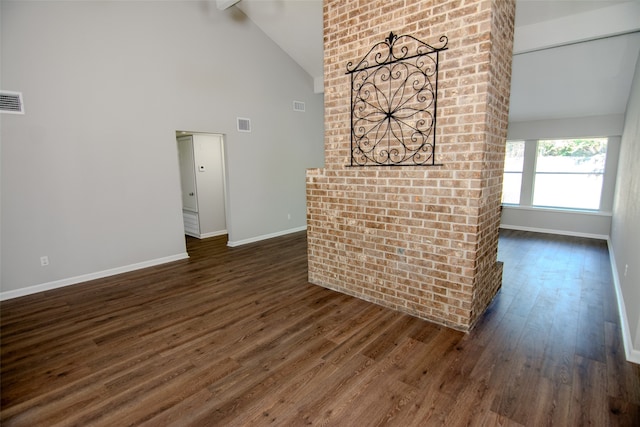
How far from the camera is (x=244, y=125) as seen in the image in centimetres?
554

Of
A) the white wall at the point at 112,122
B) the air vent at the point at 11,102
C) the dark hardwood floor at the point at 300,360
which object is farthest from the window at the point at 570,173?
the air vent at the point at 11,102

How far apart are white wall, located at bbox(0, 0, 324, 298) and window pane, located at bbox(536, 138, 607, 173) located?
5917mm

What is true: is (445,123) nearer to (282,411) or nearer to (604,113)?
(282,411)

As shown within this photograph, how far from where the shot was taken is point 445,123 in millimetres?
2545

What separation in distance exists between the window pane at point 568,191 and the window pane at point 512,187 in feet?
1.06

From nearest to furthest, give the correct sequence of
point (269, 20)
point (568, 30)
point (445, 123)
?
point (445, 123)
point (568, 30)
point (269, 20)

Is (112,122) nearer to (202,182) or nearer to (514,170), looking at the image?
(202,182)

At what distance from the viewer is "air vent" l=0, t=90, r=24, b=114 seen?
3.29 metres

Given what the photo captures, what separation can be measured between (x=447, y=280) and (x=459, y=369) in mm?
733

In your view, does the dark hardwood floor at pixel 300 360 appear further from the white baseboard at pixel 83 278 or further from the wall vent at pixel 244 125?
the wall vent at pixel 244 125

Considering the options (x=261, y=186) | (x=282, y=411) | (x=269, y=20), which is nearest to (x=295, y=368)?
(x=282, y=411)

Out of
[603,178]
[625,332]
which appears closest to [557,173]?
[603,178]

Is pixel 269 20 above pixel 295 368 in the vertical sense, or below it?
above

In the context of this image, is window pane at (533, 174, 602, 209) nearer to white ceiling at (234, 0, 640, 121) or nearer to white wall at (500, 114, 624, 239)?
white wall at (500, 114, 624, 239)
